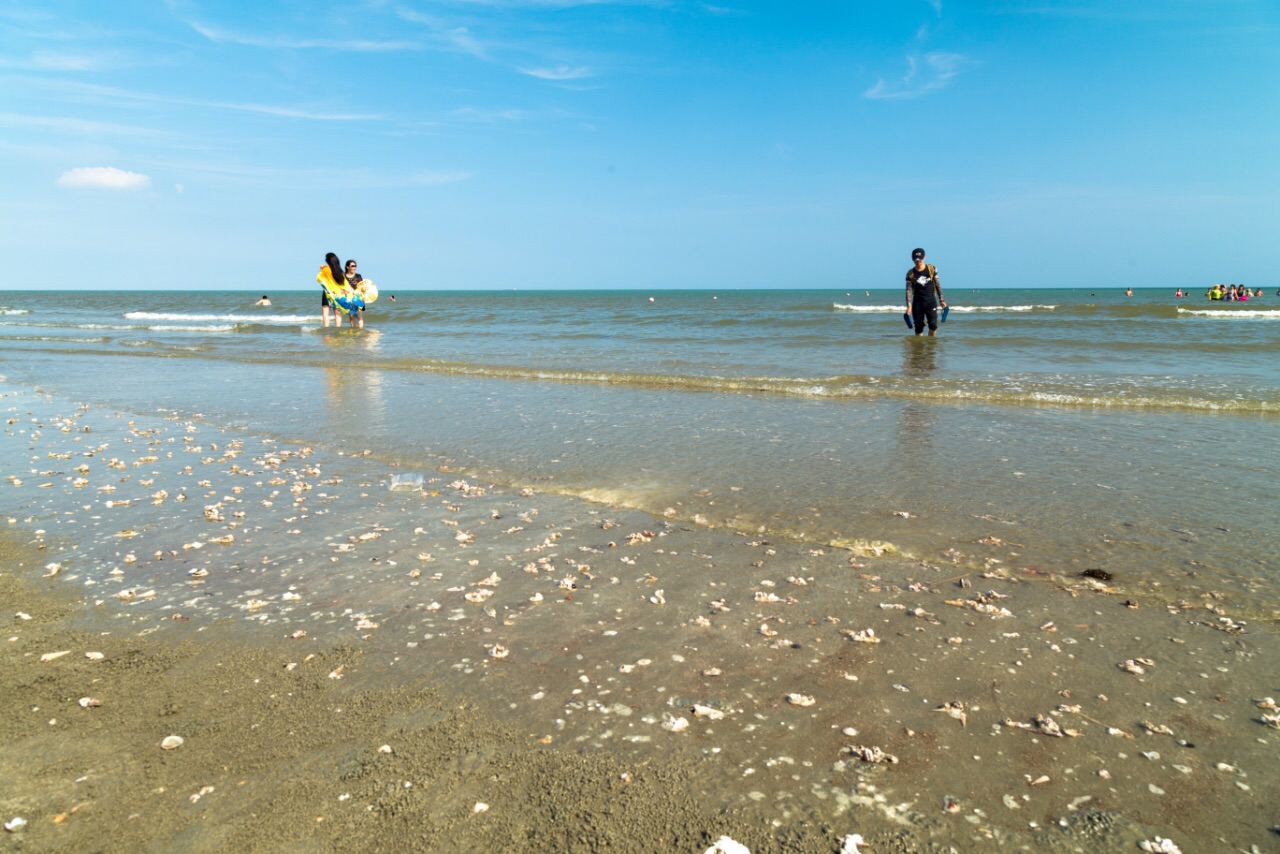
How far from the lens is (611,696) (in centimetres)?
329

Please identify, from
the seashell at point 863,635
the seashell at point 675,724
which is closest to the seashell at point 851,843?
the seashell at point 675,724

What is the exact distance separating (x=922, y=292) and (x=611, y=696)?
1861 cm

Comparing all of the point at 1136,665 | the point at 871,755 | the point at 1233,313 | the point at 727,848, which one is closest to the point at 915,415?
the point at 1136,665

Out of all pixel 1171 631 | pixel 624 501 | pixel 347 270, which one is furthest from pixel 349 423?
pixel 347 270

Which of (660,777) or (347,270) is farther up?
(347,270)

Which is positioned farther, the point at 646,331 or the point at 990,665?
the point at 646,331

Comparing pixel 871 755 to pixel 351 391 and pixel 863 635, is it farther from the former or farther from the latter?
pixel 351 391

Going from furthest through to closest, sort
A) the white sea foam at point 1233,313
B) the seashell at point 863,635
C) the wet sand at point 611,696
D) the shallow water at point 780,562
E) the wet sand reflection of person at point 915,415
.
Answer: the white sea foam at point 1233,313 < the wet sand reflection of person at point 915,415 < the seashell at point 863,635 < the shallow water at point 780,562 < the wet sand at point 611,696

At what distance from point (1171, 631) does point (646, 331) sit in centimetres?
3206

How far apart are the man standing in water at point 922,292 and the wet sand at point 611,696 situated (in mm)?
14386

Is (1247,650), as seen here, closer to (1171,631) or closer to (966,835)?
(1171,631)

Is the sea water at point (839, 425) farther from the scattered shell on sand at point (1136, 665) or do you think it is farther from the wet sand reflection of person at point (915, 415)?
the scattered shell on sand at point (1136, 665)

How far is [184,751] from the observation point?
2924 millimetres

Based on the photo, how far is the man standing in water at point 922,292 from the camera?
1836 cm
